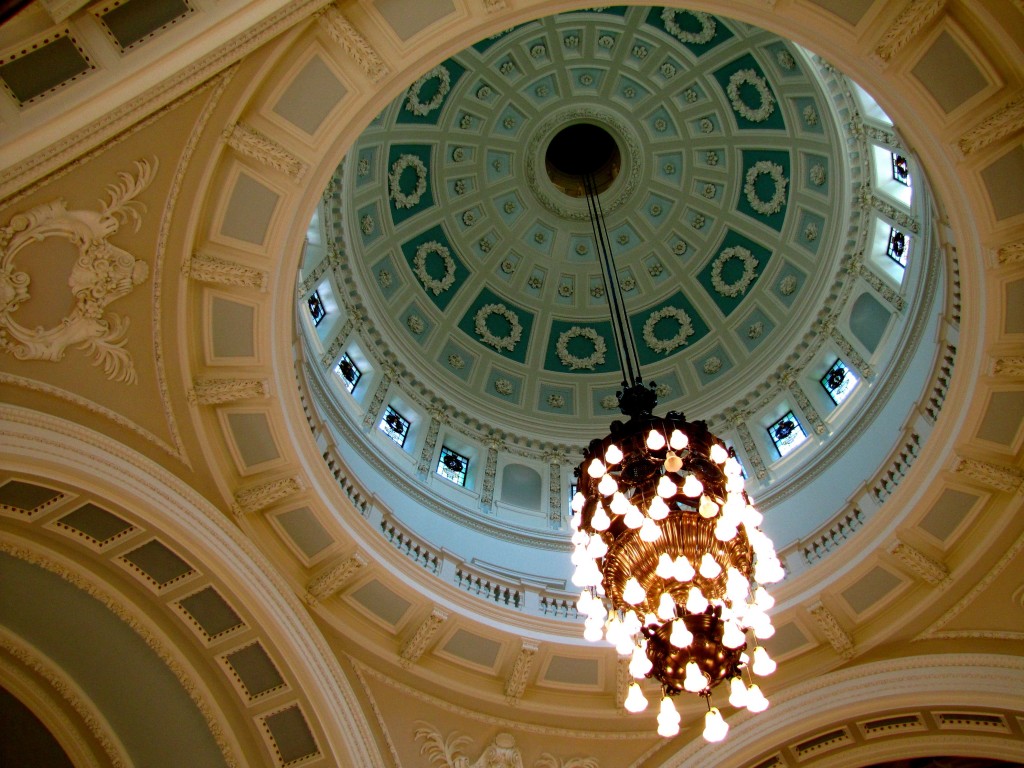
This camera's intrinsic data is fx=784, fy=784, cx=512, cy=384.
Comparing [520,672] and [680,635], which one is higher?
[520,672]

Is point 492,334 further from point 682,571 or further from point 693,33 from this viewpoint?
point 682,571

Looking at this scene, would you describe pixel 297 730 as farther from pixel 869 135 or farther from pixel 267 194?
pixel 869 135

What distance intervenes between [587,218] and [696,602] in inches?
532

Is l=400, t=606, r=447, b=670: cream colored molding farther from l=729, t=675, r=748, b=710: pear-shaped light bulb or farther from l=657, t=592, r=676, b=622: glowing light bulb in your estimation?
l=729, t=675, r=748, b=710: pear-shaped light bulb

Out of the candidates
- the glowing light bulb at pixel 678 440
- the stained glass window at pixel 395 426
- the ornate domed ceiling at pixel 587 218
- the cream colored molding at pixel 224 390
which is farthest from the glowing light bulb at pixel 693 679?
the ornate domed ceiling at pixel 587 218

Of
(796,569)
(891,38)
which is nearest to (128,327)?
(891,38)

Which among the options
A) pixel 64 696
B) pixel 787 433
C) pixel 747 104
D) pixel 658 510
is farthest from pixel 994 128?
pixel 64 696

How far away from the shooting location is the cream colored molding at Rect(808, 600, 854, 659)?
429 inches

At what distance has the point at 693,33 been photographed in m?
16.5

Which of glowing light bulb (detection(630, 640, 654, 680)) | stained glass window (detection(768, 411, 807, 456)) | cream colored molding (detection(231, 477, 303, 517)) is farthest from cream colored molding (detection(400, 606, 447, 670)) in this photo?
stained glass window (detection(768, 411, 807, 456))

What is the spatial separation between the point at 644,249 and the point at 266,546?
478 inches

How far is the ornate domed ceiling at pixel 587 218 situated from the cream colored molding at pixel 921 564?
6099 millimetres

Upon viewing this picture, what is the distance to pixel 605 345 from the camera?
61.7 ft

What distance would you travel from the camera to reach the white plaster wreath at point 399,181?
16.5 m
